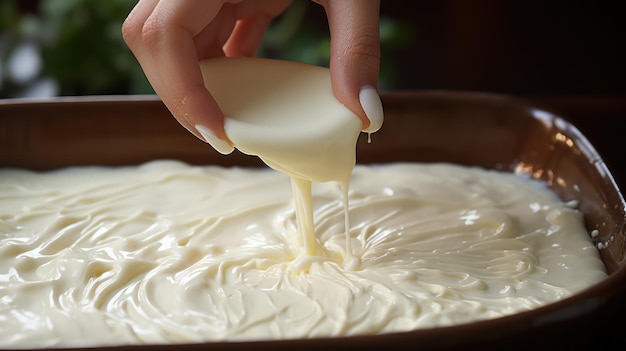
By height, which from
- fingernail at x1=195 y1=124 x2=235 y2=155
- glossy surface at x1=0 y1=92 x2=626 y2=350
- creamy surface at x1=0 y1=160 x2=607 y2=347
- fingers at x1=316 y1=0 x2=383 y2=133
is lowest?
creamy surface at x1=0 y1=160 x2=607 y2=347

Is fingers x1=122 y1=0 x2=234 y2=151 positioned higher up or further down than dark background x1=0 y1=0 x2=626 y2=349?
higher up

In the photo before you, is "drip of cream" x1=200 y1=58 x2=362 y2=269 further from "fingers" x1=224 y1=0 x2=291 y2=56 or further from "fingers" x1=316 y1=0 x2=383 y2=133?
"fingers" x1=224 y1=0 x2=291 y2=56

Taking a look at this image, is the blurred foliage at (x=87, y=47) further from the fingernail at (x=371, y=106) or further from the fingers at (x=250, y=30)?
the fingernail at (x=371, y=106)

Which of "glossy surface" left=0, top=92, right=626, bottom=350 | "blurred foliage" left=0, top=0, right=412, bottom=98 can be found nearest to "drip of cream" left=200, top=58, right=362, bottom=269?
"glossy surface" left=0, top=92, right=626, bottom=350

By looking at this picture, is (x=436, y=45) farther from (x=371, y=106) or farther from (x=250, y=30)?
(x=371, y=106)

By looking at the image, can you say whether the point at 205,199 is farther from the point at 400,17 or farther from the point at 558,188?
the point at 400,17

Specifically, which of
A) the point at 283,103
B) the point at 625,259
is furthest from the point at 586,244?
the point at 283,103

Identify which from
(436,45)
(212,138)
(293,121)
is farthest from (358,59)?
(436,45)

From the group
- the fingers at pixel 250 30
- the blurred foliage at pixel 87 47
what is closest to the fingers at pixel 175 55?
the fingers at pixel 250 30
